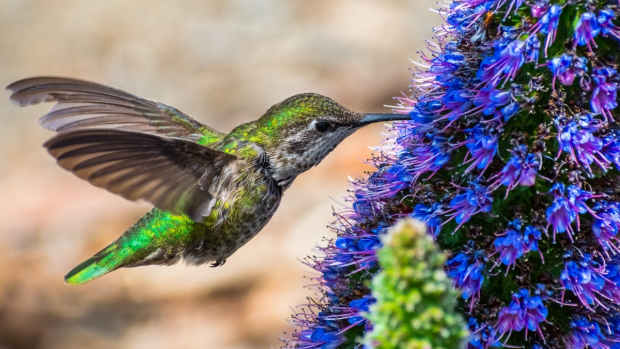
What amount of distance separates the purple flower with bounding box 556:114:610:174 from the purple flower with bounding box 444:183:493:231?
1.35 feet

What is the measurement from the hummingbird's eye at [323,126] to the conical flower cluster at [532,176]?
3.71ft

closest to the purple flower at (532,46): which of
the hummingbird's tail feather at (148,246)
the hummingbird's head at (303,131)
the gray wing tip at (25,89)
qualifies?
the hummingbird's head at (303,131)

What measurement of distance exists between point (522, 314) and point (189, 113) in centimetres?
818

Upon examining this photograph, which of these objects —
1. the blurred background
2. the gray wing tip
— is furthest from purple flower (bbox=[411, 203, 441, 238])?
the blurred background

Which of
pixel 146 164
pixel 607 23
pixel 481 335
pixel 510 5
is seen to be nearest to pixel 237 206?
pixel 146 164

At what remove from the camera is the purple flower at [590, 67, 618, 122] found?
433 centimetres

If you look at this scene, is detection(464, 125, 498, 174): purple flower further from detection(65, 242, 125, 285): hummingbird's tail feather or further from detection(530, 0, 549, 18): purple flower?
detection(65, 242, 125, 285): hummingbird's tail feather

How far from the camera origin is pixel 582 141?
432cm

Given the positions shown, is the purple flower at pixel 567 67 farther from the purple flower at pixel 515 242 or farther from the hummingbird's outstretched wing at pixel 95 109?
the hummingbird's outstretched wing at pixel 95 109

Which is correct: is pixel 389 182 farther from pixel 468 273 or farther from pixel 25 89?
pixel 25 89

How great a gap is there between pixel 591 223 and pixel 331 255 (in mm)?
1496

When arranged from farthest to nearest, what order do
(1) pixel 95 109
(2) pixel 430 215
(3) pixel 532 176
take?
(1) pixel 95 109, (2) pixel 430 215, (3) pixel 532 176

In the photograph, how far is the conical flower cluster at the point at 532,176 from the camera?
435 centimetres

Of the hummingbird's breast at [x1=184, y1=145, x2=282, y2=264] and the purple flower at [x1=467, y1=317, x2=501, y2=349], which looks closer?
the purple flower at [x1=467, y1=317, x2=501, y2=349]
